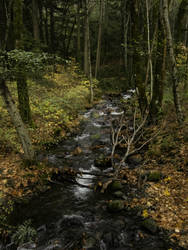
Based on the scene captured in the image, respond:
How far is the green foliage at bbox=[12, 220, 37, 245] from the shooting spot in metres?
5.44

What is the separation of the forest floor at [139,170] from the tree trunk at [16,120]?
0.71 metres

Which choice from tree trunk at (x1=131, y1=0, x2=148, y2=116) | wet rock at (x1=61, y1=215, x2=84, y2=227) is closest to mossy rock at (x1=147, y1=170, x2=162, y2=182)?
wet rock at (x1=61, y1=215, x2=84, y2=227)

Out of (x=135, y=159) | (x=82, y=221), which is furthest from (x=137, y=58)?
(x=82, y=221)

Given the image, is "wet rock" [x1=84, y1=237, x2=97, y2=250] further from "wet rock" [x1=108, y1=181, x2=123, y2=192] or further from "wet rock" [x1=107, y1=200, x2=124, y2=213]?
"wet rock" [x1=108, y1=181, x2=123, y2=192]

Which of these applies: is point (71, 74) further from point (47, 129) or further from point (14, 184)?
point (14, 184)

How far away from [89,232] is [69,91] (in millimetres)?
14247

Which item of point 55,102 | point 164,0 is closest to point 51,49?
point 55,102

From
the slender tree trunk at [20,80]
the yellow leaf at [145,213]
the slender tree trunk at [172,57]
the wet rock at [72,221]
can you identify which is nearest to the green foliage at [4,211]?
the wet rock at [72,221]

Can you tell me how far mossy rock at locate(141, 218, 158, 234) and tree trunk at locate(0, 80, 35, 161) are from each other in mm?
4908

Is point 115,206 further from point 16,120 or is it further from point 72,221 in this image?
point 16,120

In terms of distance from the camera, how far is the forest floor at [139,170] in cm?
607

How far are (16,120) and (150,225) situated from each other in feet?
18.7

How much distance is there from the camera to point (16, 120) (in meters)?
7.16

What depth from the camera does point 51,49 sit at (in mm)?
25047
